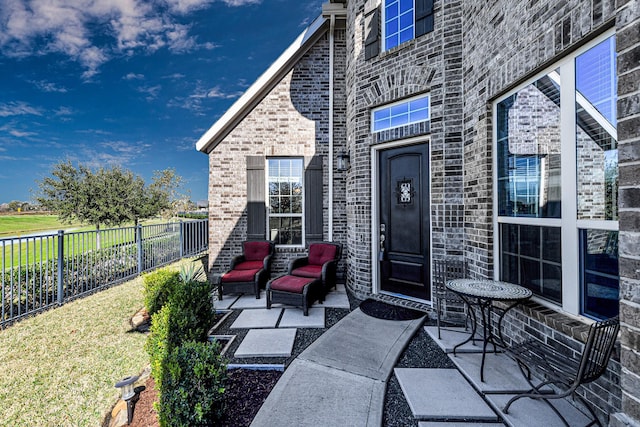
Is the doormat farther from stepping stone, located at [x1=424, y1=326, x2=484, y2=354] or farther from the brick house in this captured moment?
stepping stone, located at [x1=424, y1=326, x2=484, y2=354]

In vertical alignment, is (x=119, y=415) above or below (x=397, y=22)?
below

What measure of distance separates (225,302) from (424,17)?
226 inches

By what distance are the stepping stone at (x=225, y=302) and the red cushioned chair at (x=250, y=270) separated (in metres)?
0.16

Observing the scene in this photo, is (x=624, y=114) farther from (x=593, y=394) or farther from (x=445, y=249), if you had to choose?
(x=445, y=249)

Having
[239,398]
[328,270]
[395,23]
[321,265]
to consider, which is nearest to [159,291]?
[239,398]

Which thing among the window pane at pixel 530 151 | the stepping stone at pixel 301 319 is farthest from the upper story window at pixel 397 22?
the stepping stone at pixel 301 319

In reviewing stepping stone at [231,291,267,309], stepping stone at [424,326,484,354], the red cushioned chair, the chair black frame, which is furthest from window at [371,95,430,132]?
stepping stone at [231,291,267,309]

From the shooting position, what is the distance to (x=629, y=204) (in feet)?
4.09

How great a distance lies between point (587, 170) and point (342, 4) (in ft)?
18.6

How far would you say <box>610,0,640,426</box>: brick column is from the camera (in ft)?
3.95

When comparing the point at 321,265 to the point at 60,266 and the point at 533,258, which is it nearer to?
the point at 533,258

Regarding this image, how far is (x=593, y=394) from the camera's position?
1951 mm

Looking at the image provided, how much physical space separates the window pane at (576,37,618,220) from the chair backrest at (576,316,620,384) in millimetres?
815

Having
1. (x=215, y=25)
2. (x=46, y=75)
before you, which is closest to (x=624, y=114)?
(x=215, y=25)
